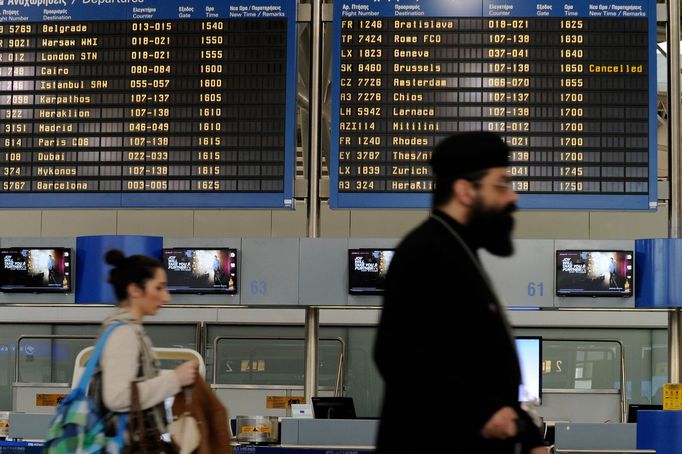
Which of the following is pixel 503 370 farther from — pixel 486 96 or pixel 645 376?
pixel 645 376

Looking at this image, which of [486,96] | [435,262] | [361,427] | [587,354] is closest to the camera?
[435,262]

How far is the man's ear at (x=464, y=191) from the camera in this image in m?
2.54

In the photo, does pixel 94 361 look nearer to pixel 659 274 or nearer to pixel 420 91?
pixel 420 91

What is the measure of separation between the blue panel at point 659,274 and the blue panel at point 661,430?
1285 millimetres

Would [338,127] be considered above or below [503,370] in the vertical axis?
above

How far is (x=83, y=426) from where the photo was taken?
340 centimetres

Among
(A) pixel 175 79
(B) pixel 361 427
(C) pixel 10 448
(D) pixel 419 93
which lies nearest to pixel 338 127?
(D) pixel 419 93

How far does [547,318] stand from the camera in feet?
50.4

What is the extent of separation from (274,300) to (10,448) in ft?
6.95

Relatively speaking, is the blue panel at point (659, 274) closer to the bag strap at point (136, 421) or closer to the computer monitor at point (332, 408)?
the computer monitor at point (332, 408)

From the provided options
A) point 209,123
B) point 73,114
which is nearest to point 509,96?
point 209,123

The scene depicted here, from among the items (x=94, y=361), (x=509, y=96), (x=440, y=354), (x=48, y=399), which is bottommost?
(x=48, y=399)

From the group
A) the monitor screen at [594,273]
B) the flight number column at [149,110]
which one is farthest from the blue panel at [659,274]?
the flight number column at [149,110]

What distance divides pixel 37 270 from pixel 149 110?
57.7 inches
